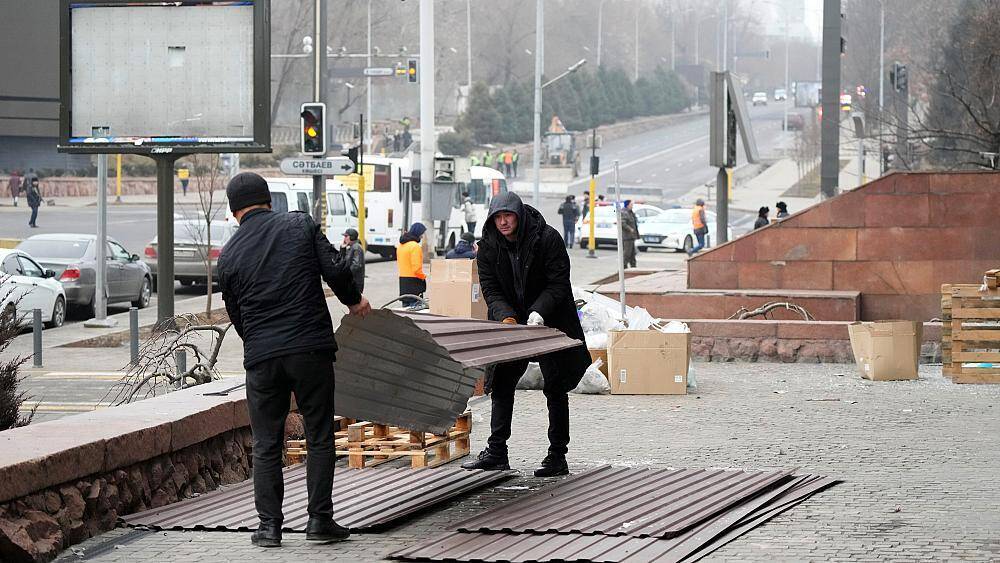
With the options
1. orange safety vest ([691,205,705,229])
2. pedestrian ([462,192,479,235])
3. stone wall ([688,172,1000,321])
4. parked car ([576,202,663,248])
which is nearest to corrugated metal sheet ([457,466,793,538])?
stone wall ([688,172,1000,321])

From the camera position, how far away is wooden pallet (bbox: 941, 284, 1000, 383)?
51.4 ft

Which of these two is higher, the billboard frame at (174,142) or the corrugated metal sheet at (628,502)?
the billboard frame at (174,142)

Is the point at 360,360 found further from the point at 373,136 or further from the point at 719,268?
the point at 373,136

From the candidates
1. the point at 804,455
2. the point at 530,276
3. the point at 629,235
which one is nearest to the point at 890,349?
the point at 804,455

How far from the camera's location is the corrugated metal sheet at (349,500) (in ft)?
26.0

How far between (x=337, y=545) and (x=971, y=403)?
813cm

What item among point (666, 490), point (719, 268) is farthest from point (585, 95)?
point (666, 490)

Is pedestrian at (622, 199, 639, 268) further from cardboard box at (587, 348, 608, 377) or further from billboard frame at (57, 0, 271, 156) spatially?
billboard frame at (57, 0, 271, 156)

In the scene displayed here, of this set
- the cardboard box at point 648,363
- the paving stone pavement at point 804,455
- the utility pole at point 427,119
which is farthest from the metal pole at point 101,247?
the cardboard box at point 648,363

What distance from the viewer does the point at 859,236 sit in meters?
19.2

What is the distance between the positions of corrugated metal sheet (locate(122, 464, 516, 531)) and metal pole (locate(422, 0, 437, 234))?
22.3 meters

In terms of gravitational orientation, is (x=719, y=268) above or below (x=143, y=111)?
below

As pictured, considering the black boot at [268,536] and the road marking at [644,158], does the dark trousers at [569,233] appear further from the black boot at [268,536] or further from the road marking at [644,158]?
the black boot at [268,536]

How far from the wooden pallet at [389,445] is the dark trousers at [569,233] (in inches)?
1575
